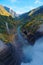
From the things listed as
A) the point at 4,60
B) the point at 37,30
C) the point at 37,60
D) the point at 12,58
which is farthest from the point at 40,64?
the point at 37,30

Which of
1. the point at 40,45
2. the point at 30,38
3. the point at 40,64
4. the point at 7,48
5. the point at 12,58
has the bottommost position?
the point at 40,64

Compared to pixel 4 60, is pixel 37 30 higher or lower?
higher

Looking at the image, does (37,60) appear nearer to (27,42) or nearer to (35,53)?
(35,53)

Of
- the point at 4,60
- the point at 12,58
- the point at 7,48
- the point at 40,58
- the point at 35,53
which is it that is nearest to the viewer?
the point at 4,60

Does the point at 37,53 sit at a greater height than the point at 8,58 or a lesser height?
Answer: greater

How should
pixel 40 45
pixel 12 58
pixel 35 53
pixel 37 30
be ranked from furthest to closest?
pixel 37 30
pixel 40 45
pixel 35 53
pixel 12 58

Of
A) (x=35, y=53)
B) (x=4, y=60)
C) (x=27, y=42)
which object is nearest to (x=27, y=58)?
(x=35, y=53)

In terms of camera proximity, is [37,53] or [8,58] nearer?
[8,58]

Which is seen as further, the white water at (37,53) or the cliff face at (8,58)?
the white water at (37,53)

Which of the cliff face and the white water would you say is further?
the white water

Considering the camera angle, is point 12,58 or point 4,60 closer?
point 4,60
